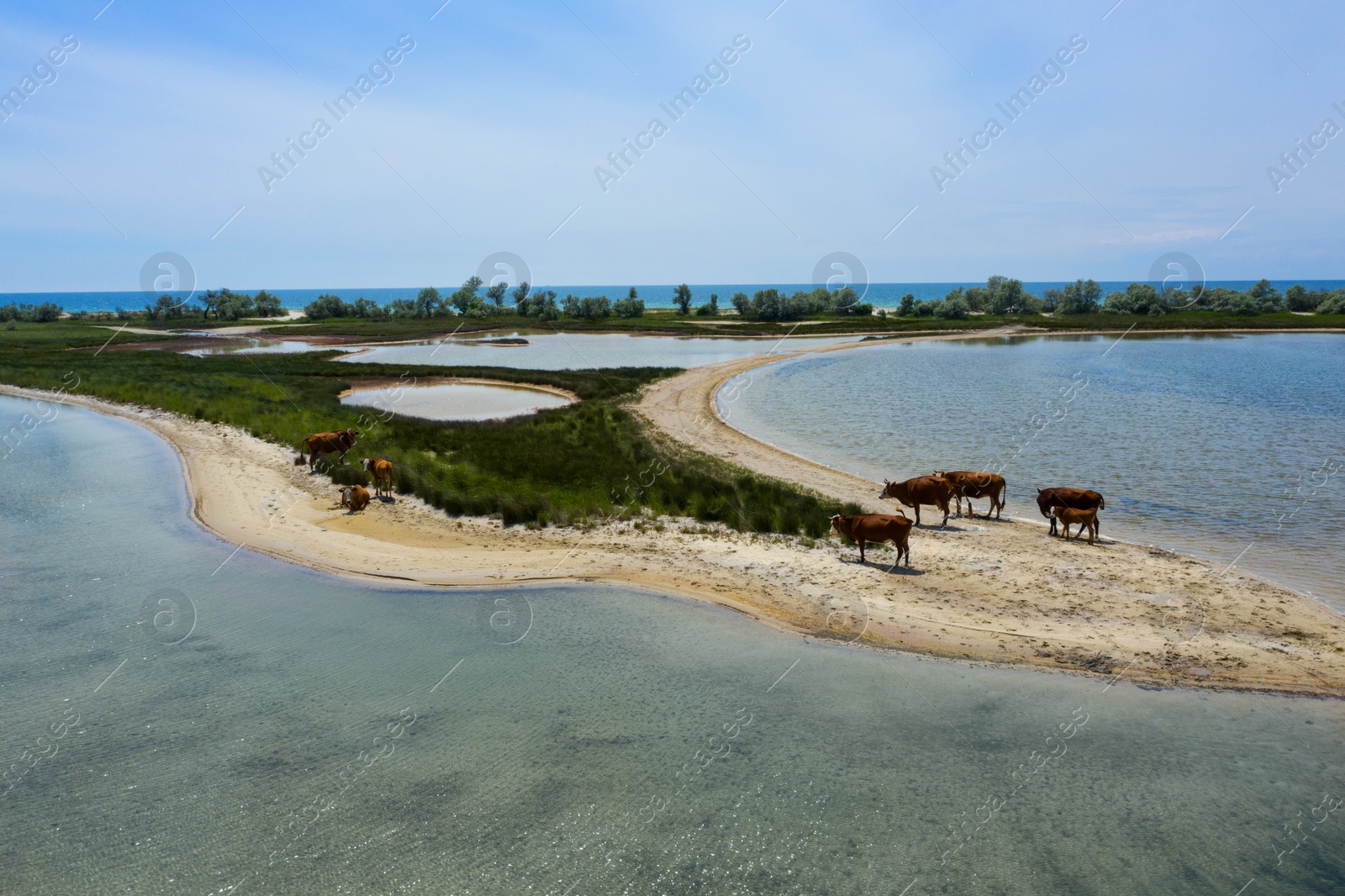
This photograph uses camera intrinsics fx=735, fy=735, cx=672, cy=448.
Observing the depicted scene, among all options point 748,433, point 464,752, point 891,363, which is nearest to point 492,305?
point 891,363

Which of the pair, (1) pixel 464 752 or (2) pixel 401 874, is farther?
(1) pixel 464 752

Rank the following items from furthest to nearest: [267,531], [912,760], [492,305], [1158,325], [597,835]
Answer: [492,305], [1158,325], [267,531], [912,760], [597,835]

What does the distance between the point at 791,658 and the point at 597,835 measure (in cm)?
448

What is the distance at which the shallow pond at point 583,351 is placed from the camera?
65.9 meters

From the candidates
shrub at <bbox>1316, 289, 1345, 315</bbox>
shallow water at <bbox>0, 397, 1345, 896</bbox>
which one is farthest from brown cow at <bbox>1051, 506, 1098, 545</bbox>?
shrub at <bbox>1316, 289, 1345, 315</bbox>

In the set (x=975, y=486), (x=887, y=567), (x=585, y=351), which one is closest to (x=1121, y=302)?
(x=585, y=351)

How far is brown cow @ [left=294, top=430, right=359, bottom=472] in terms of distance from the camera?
74.4 feet

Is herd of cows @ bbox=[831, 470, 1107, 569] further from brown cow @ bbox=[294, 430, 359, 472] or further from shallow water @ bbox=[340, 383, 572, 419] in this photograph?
shallow water @ bbox=[340, 383, 572, 419]

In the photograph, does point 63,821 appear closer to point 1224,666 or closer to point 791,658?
point 791,658

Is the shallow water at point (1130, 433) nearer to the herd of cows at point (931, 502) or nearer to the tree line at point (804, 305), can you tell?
the herd of cows at point (931, 502)

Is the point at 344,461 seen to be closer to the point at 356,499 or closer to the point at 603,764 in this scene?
the point at 356,499

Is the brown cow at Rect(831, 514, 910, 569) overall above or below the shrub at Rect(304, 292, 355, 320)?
below

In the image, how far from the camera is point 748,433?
32531 millimetres

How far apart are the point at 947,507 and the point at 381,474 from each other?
48.1 feet
